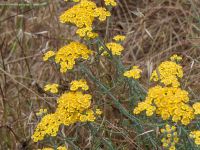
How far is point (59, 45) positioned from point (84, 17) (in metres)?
1.69

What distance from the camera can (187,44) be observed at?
4148mm

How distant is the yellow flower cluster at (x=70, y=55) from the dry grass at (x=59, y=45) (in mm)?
862

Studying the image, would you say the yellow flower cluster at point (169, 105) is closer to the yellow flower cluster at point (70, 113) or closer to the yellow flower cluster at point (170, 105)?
the yellow flower cluster at point (170, 105)

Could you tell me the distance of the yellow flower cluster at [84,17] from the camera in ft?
8.34

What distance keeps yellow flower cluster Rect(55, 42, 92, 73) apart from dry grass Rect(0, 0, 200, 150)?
86 centimetres

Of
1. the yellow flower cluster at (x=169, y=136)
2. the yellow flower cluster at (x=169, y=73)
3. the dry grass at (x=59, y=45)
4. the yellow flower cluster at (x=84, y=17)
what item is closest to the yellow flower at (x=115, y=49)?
the yellow flower cluster at (x=84, y=17)

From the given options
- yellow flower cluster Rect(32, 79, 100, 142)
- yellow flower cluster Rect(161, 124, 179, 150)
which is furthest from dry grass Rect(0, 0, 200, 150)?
yellow flower cluster Rect(161, 124, 179, 150)

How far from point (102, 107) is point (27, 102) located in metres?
0.75

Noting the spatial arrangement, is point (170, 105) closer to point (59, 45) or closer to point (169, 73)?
point (169, 73)

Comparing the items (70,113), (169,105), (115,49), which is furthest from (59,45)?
(169,105)

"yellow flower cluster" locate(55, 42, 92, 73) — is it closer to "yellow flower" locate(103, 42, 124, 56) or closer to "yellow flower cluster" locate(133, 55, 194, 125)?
"yellow flower" locate(103, 42, 124, 56)

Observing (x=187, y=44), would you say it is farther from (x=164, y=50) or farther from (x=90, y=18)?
(x=90, y=18)

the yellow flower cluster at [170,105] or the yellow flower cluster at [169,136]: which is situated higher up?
the yellow flower cluster at [170,105]

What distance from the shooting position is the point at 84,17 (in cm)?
256
